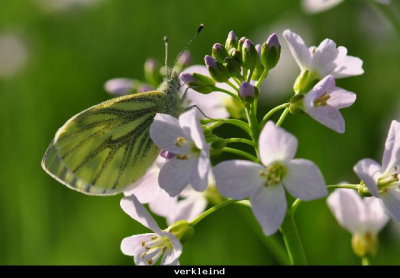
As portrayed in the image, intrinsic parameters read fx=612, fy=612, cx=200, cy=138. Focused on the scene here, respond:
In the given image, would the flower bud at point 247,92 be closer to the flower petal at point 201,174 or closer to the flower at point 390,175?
the flower petal at point 201,174

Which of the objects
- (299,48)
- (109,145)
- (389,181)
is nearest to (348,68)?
(299,48)

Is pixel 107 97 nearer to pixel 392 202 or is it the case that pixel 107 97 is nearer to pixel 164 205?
pixel 164 205

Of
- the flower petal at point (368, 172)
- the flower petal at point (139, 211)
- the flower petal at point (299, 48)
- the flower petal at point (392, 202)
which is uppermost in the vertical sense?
the flower petal at point (299, 48)

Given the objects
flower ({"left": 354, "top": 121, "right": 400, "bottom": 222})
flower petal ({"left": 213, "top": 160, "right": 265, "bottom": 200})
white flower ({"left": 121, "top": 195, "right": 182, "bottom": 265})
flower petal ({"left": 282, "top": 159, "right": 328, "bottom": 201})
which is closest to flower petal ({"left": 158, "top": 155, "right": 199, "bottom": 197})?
flower petal ({"left": 213, "top": 160, "right": 265, "bottom": 200})

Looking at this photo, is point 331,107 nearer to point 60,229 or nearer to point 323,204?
point 323,204

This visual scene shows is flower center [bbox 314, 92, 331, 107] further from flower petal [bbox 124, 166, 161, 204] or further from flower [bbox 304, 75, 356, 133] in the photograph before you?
flower petal [bbox 124, 166, 161, 204]

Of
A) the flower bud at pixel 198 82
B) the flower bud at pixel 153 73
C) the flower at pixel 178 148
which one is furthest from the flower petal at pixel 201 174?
the flower bud at pixel 153 73
